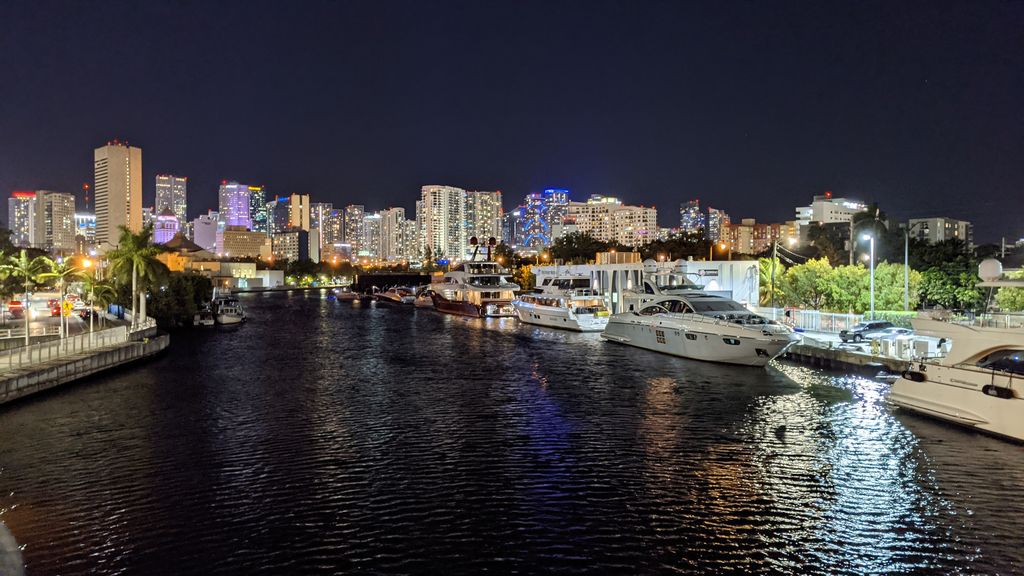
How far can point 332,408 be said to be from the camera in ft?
76.2

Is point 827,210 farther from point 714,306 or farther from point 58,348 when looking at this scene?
point 58,348

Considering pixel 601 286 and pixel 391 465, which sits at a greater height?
pixel 601 286

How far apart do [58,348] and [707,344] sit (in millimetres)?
28260

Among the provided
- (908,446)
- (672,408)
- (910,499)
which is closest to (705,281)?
(672,408)

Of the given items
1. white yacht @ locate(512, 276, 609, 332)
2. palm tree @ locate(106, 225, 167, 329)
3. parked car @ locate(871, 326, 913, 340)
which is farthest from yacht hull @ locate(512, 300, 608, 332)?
palm tree @ locate(106, 225, 167, 329)

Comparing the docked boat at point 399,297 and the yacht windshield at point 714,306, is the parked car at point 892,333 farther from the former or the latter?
the docked boat at point 399,297

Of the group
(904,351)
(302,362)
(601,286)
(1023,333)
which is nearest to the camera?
(1023,333)

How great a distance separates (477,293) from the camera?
248 feet

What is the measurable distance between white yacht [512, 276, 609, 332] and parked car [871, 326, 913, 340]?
19387mm

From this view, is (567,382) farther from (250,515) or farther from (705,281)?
(705,281)

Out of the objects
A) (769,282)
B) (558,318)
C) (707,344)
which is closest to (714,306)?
(707,344)

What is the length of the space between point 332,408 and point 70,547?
1185 centimetres

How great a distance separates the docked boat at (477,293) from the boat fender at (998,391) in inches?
2073

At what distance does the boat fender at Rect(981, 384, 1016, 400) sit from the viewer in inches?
683
